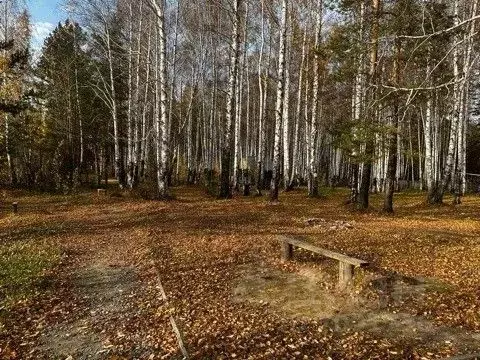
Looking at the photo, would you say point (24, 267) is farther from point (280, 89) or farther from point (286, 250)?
point (280, 89)

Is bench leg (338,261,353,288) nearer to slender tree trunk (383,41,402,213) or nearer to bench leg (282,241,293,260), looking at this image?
bench leg (282,241,293,260)

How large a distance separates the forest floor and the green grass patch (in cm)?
4

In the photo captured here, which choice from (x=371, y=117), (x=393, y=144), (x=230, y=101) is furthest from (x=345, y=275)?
(x=230, y=101)

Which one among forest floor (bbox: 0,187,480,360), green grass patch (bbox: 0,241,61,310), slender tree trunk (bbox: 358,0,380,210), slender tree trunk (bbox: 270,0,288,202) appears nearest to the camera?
forest floor (bbox: 0,187,480,360)

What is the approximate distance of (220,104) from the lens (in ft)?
134

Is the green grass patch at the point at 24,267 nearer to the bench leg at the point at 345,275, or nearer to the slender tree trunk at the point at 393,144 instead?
the bench leg at the point at 345,275

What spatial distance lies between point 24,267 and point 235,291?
4562 mm

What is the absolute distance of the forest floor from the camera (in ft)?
17.3

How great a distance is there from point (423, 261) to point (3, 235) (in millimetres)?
10846

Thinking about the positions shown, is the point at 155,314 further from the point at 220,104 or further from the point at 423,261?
the point at 220,104

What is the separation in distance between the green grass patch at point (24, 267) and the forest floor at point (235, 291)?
36mm

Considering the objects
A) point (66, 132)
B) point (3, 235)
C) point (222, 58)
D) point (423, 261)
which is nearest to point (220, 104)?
point (222, 58)

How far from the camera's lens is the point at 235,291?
23.6ft

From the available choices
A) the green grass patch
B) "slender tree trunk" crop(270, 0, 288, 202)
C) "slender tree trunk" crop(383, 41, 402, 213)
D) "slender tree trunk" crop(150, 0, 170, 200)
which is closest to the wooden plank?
the green grass patch
